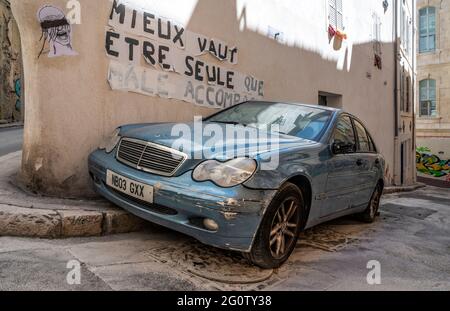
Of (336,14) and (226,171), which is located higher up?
(336,14)

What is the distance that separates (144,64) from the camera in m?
4.90

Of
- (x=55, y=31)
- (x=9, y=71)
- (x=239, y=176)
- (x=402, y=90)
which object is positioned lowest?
(x=239, y=176)

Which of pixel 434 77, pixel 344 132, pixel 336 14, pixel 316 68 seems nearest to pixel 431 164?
pixel 434 77

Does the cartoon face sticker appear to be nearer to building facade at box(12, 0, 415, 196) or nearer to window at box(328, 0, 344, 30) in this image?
building facade at box(12, 0, 415, 196)

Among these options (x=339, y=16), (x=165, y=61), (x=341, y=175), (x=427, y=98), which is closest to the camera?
(x=341, y=175)

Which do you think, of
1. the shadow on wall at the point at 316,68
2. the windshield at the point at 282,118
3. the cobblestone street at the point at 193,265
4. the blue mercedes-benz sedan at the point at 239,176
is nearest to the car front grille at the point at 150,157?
the blue mercedes-benz sedan at the point at 239,176

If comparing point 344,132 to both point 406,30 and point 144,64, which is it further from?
point 406,30

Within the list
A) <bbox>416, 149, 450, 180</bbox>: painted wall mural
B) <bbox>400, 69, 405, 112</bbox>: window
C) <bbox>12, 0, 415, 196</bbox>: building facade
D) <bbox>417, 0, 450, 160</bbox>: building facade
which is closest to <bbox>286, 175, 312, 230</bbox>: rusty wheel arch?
<bbox>12, 0, 415, 196</bbox>: building facade

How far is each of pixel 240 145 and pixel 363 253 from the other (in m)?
1.74

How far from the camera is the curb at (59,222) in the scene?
308cm

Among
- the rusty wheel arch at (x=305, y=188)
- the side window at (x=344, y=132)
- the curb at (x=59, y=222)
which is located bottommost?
the curb at (x=59, y=222)

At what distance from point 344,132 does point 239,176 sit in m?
2.01

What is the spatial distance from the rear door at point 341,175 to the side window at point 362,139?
0.21 metres

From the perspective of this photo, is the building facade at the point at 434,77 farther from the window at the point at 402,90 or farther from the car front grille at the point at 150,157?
the car front grille at the point at 150,157
